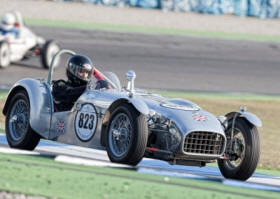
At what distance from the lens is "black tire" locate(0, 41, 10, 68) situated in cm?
1883

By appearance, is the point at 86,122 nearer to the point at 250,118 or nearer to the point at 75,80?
the point at 75,80

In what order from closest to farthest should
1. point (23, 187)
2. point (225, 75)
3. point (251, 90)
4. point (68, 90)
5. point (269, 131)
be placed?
point (23, 187)
point (68, 90)
point (269, 131)
point (251, 90)
point (225, 75)

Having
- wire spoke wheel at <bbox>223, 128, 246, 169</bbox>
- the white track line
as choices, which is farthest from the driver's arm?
wire spoke wheel at <bbox>223, 128, 246, 169</bbox>

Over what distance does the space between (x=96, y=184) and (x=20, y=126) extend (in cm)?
287

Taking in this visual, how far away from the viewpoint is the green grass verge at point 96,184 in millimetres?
6238

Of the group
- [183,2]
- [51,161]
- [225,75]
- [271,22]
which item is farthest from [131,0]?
[51,161]

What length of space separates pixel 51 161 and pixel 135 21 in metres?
21.2

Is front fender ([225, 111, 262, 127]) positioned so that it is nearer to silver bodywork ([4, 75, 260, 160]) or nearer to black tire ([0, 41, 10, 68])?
silver bodywork ([4, 75, 260, 160])

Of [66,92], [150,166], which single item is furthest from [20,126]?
[150,166]

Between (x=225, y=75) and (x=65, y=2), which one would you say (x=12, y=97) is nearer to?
(x=225, y=75)

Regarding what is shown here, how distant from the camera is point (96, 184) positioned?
6551 mm

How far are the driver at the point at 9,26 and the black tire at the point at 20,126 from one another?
10.7m

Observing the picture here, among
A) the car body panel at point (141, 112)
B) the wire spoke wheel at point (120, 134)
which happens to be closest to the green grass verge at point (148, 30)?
the car body panel at point (141, 112)

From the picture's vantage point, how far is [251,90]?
730 inches
